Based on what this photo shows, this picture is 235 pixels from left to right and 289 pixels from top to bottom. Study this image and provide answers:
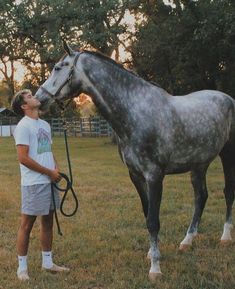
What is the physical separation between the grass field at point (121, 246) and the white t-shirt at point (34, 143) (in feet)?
3.39

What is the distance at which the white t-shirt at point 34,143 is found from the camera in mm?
4621

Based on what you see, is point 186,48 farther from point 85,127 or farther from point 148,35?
point 85,127

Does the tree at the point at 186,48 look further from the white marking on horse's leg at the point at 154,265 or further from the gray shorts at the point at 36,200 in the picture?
the gray shorts at the point at 36,200

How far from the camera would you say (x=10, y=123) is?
48.5 meters

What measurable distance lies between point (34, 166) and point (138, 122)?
1.15m

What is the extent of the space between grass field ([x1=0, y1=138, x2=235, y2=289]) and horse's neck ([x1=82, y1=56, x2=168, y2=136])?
1.51m

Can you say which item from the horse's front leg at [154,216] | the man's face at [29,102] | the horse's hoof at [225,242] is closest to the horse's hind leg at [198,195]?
the horse's hoof at [225,242]

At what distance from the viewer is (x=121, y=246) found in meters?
5.87

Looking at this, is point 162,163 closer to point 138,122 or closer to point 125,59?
point 138,122

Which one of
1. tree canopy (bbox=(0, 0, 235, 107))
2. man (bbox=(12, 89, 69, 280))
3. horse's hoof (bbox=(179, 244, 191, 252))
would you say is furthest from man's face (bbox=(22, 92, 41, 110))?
tree canopy (bbox=(0, 0, 235, 107))

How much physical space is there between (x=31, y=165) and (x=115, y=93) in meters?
1.17

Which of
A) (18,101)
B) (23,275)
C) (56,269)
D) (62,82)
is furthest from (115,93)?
(23,275)

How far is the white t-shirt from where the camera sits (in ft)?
15.2

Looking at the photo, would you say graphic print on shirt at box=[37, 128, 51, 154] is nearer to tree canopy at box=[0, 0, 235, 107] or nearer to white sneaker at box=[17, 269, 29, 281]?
white sneaker at box=[17, 269, 29, 281]
